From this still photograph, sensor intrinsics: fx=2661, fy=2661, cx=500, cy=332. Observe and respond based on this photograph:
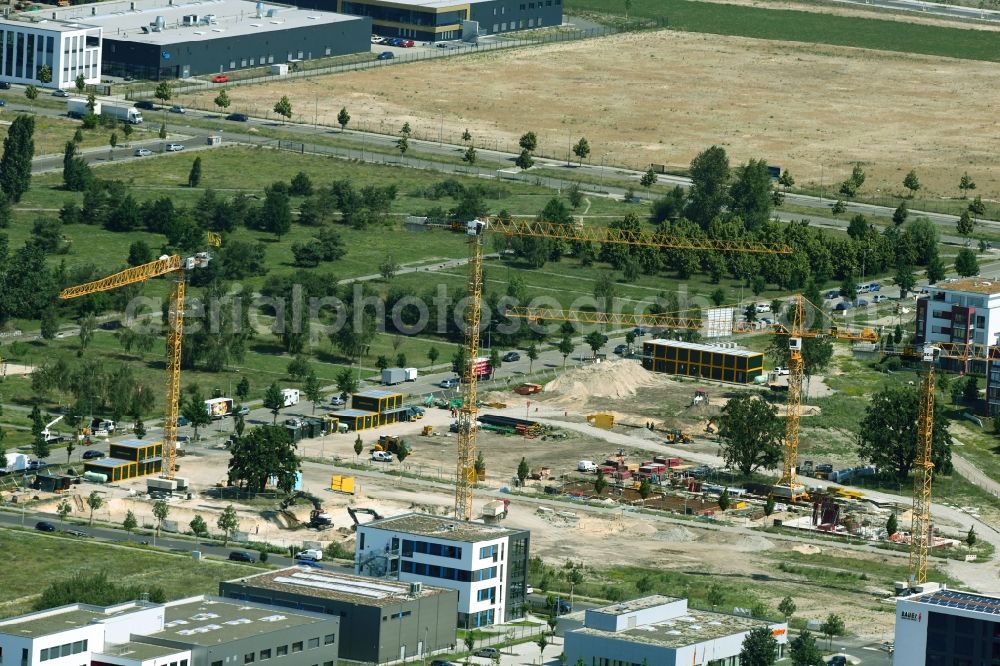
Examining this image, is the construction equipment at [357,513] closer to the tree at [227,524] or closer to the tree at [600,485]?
the tree at [227,524]

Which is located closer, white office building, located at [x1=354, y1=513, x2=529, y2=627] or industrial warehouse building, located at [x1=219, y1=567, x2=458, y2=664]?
industrial warehouse building, located at [x1=219, y1=567, x2=458, y2=664]

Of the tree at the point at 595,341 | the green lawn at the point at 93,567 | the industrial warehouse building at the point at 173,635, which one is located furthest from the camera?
the tree at the point at 595,341

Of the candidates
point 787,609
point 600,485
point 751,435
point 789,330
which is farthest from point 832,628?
point 789,330

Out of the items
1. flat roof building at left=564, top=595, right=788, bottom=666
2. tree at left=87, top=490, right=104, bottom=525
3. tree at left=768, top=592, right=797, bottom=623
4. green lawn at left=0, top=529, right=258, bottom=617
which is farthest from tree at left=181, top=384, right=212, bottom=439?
flat roof building at left=564, top=595, right=788, bottom=666

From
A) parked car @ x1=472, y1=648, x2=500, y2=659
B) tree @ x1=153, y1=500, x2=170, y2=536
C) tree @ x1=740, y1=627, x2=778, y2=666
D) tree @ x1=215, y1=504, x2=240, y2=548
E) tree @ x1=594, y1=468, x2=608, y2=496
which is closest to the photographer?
tree @ x1=740, y1=627, x2=778, y2=666

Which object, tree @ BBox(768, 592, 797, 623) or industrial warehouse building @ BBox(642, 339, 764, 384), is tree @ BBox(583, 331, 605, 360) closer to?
industrial warehouse building @ BBox(642, 339, 764, 384)

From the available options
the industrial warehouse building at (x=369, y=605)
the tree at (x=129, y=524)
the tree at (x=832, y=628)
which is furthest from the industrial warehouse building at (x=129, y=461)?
the tree at (x=832, y=628)
